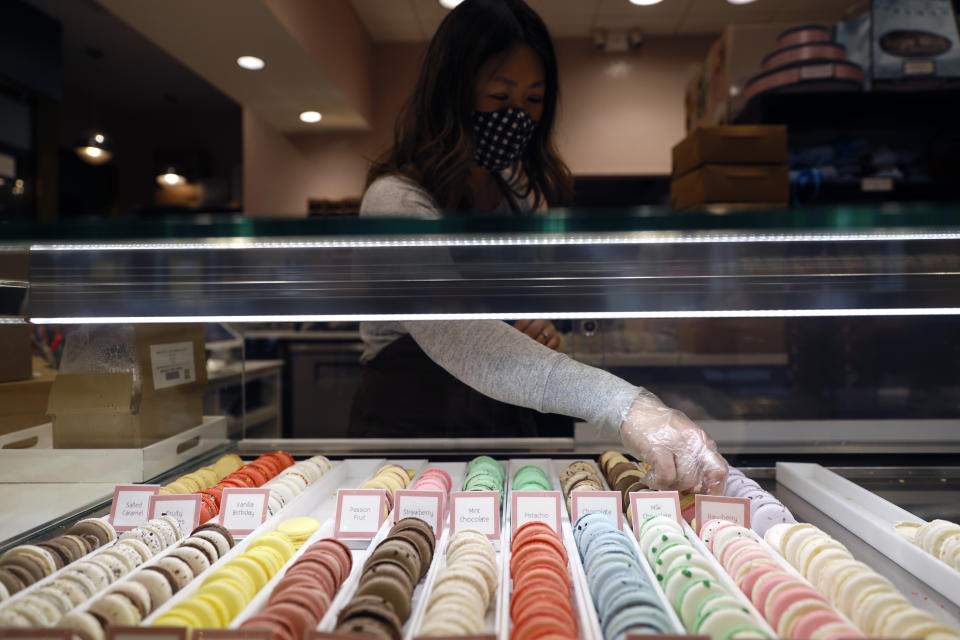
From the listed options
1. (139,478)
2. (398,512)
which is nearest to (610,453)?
(398,512)

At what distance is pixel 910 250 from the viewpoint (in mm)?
1042

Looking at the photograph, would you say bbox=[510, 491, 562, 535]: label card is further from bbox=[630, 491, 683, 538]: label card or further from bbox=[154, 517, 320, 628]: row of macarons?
bbox=[154, 517, 320, 628]: row of macarons

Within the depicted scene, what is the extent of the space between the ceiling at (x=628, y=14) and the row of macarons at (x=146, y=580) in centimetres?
532

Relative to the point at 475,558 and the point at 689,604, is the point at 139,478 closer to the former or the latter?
the point at 475,558

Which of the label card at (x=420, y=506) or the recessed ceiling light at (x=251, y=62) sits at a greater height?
the recessed ceiling light at (x=251, y=62)

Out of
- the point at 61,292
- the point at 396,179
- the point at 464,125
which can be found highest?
the point at 464,125

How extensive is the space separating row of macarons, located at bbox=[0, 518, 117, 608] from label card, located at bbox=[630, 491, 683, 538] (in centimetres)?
97

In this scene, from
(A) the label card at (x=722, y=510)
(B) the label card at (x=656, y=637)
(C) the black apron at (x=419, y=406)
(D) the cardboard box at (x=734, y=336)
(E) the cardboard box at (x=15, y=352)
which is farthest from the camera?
(D) the cardboard box at (x=734, y=336)

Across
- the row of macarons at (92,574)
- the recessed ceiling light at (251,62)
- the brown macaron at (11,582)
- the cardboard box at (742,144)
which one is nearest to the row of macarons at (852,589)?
the row of macarons at (92,574)

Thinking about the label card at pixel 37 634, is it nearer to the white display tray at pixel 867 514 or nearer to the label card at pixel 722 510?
the label card at pixel 722 510

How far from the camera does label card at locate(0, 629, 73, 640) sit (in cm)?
80

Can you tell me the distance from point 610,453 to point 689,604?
2.31ft

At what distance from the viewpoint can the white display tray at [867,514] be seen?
101cm

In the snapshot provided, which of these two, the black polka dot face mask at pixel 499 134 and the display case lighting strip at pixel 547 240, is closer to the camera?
the display case lighting strip at pixel 547 240
